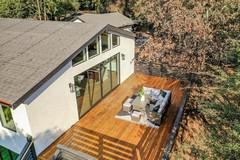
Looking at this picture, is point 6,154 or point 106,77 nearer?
point 6,154

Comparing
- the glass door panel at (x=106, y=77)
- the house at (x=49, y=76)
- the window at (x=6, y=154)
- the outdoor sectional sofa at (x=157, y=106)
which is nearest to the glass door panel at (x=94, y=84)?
the house at (x=49, y=76)

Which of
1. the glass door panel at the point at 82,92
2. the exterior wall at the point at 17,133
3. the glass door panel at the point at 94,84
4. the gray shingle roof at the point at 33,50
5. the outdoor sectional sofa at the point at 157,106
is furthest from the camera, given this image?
the glass door panel at the point at 94,84

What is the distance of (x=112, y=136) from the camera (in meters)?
8.30

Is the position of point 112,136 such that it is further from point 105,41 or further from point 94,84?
point 105,41

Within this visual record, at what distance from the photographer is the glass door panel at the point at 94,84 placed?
32.0 ft

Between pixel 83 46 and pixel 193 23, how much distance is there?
505 cm

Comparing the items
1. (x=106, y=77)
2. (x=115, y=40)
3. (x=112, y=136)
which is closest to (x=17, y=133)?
(x=112, y=136)

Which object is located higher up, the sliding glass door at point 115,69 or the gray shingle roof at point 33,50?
the gray shingle roof at point 33,50

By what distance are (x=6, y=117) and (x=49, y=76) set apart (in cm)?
225

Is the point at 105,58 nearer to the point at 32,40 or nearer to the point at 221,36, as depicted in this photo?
the point at 32,40

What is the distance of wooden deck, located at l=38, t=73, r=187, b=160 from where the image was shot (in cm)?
748

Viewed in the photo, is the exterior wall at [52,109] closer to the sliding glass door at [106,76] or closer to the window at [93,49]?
the window at [93,49]

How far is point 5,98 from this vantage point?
6043 millimetres

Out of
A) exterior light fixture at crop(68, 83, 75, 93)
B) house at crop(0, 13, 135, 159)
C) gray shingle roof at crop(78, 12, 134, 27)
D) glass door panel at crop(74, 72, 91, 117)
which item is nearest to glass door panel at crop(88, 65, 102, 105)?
house at crop(0, 13, 135, 159)
